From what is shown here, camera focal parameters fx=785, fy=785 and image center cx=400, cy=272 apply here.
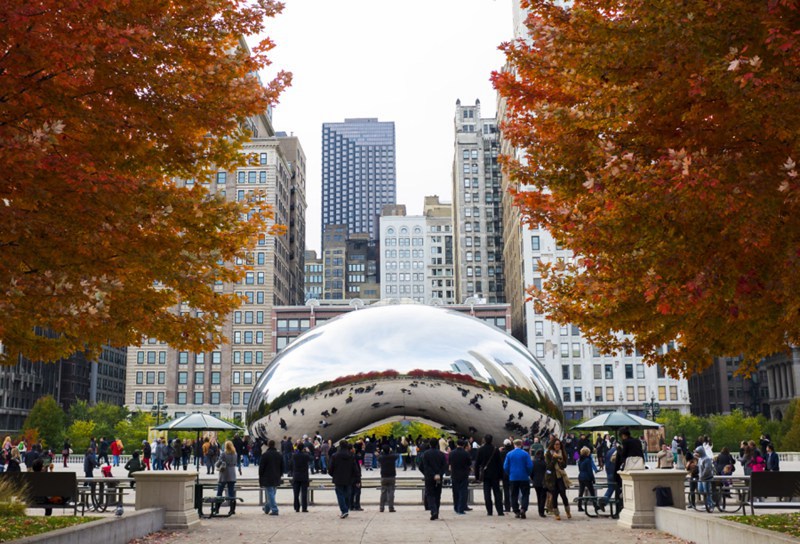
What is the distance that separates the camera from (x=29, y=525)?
1176 cm

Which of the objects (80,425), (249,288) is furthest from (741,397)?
(80,425)

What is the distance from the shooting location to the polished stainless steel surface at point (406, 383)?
27.3 m

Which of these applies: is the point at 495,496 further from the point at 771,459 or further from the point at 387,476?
the point at 771,459

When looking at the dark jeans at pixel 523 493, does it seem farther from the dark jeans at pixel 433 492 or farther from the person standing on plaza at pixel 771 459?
the person standing on plaza at pixel 771 459

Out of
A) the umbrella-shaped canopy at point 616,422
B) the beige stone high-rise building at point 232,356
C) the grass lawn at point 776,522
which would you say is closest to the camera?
the grass lawn at point 776,522

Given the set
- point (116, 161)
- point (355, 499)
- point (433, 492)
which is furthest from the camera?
point (355, 499)

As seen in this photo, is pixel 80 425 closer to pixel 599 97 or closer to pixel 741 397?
pixel 599 97

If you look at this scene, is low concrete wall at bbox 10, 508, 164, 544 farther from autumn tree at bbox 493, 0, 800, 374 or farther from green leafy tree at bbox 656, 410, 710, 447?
green leafy tree at bbox 656, 410, 710, 447

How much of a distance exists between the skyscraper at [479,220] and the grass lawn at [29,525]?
12326cm

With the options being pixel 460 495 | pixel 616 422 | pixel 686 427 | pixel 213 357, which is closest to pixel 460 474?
pixel 460 495

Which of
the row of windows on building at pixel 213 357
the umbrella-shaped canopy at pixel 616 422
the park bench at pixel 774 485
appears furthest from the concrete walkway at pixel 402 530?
the row of windows on building at pixel 213 357

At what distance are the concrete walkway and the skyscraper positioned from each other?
392ft

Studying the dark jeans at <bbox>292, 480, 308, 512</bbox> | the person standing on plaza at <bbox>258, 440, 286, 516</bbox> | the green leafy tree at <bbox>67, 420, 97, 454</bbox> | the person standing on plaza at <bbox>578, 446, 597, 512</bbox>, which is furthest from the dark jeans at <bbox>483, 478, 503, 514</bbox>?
the green leafy tree at <bbox>67, 420, 97, 454</bbox>

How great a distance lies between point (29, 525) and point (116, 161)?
18.6 ft
